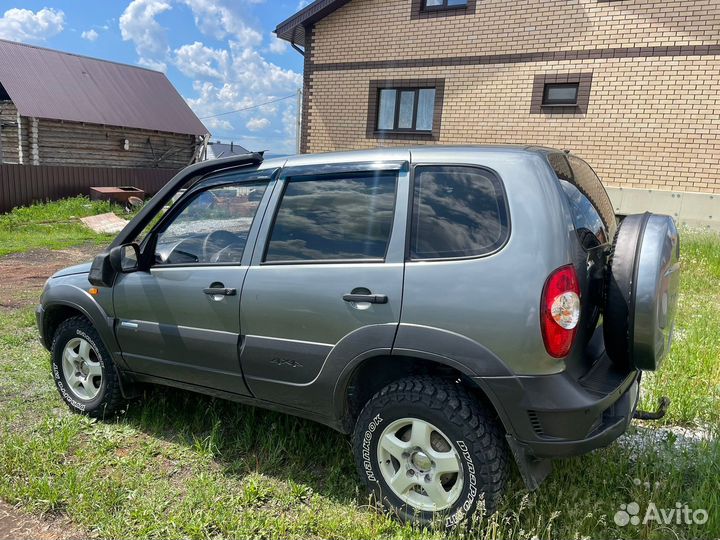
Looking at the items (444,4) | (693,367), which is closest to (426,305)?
(693,367)

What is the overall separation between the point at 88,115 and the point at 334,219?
21.8 metres

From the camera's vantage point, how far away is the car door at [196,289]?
9.90 ft

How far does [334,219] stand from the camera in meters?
2.81

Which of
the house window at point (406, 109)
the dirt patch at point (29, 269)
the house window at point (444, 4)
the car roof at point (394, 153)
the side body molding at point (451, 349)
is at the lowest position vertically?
the dirt patch at point (29, 269)

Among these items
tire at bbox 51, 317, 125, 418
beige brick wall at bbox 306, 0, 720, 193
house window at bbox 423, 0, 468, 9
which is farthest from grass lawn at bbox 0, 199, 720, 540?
house window at bbox 423, 0, 468, 9

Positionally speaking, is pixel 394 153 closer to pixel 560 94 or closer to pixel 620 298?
pixel 620 298

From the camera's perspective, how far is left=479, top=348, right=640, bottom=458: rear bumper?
2211mm

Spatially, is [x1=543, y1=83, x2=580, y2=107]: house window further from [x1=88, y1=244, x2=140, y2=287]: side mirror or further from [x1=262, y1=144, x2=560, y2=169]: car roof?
[x1=88, y1=244, x2=140, y2=287]: side mirror

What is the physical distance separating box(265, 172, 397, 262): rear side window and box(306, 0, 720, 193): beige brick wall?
9446 mm

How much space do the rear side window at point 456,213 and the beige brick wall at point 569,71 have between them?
31.2 ft

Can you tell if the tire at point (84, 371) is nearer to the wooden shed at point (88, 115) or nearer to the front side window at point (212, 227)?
the front side window at point (212, 227)

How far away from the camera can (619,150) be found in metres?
10.6

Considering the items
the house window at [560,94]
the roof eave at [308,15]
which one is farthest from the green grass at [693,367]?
the roof eave at [308,15]

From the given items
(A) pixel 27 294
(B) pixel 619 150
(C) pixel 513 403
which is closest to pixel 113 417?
(C) pixel 513 403
